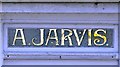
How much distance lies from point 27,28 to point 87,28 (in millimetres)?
468

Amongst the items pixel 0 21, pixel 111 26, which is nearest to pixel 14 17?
pixel 0 21

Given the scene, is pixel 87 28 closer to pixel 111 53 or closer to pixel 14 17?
pixel 111 53

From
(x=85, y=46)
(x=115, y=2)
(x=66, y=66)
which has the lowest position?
(x=66, y=66)

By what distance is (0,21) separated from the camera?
2535 mm

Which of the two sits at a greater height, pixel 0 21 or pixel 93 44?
pixel 0 21


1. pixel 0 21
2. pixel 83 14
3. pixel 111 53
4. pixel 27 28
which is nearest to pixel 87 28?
pixel 83 14

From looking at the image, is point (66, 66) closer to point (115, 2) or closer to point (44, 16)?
point (44, 16)

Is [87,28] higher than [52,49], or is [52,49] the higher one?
[87,28]

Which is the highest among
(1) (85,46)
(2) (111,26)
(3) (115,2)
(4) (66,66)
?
(3) (115,2)

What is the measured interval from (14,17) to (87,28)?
0.57 meters

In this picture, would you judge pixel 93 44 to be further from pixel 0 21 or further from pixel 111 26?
pixel 0 21

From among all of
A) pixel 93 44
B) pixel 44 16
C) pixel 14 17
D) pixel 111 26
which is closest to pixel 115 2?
pixel 111 26

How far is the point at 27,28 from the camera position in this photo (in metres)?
2.55

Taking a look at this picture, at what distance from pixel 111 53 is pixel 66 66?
1.20 feet
